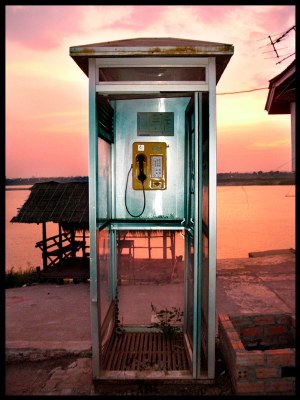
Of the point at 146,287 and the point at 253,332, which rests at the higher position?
the point at 253,332

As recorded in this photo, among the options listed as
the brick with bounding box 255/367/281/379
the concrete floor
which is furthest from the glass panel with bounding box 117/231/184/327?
the brick with bounding box 255/367/281/379

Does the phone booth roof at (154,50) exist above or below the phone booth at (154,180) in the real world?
above

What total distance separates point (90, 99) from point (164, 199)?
1.69m

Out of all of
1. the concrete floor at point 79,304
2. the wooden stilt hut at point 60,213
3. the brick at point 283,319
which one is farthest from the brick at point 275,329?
the wooden stilt hut at point 60,213

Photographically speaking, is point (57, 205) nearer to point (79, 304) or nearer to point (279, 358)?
point (79, 304)

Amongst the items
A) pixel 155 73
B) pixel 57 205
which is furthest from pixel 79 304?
pixel 155 73

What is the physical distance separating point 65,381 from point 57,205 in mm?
6134

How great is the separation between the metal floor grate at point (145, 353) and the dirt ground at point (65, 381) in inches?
10.4

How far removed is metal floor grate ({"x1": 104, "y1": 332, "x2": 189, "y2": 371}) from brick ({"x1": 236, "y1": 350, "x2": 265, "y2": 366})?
0.78m

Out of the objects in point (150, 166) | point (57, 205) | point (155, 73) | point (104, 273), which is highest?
point (155, 73)

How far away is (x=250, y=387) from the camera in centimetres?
306

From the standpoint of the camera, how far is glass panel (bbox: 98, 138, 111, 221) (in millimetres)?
3667

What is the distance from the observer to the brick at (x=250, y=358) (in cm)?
302

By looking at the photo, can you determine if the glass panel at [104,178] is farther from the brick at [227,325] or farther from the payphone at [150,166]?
the brick at [227,325]
